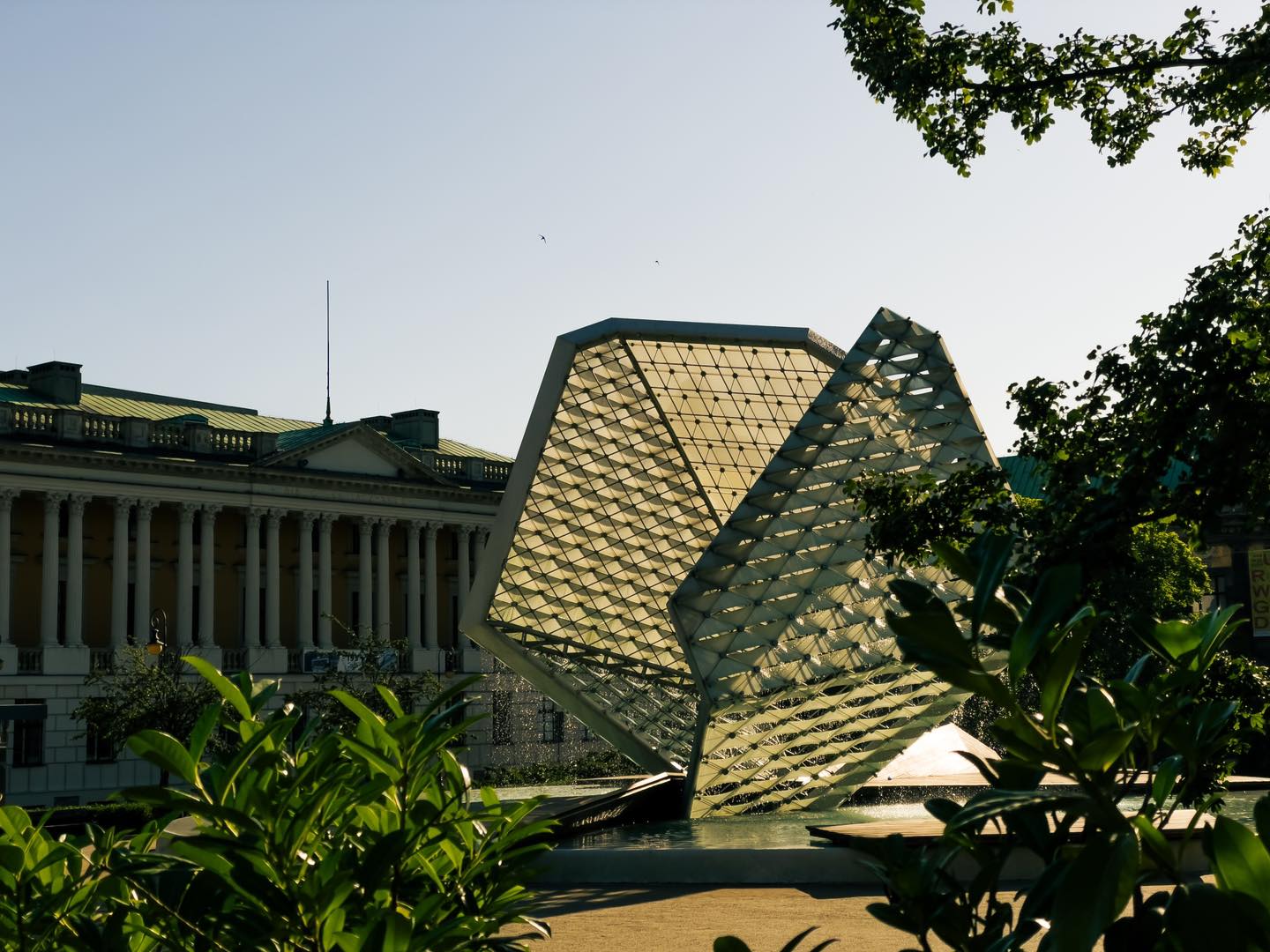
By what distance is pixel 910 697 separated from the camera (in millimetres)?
43844

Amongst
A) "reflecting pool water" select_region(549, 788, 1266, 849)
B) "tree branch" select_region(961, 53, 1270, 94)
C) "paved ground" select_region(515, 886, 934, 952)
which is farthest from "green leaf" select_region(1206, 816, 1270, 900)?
"reflecting pool water" select_region(549, 788, 1266, 849)

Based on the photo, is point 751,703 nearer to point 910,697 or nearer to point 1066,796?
point 910,697

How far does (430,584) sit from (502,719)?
9.41 m

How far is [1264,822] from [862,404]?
3634 cm

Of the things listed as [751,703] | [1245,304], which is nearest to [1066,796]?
[1245,304]

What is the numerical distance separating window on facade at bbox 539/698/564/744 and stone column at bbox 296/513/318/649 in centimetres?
1624

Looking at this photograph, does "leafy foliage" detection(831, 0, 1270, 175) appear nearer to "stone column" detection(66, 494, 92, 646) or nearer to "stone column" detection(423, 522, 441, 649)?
"stone column" detection(66, 494, 92, 646)

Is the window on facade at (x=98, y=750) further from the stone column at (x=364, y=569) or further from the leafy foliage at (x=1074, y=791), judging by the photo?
the leafy foliage at (x=1074, y=791)

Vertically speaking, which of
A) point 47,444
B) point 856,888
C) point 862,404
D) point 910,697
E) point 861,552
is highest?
point 47,444

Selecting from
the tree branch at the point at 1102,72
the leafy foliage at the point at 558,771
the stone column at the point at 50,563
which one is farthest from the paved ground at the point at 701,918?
the stone column at the point at 50,563

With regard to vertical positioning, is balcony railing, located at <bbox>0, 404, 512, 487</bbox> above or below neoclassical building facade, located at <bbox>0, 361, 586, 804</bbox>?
above

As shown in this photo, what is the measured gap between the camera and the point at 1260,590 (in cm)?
8362

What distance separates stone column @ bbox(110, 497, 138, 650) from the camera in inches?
3066

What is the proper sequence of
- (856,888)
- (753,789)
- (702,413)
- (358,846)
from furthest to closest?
(702,413)
(753,789)
(856,888)
(358,846)
